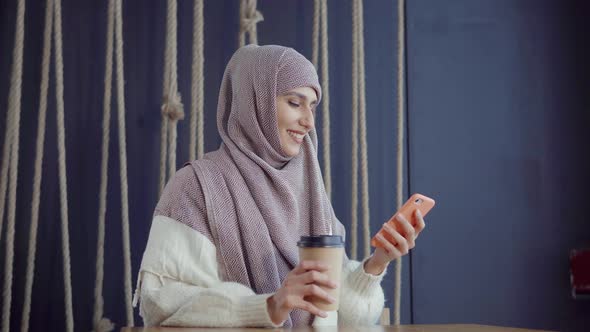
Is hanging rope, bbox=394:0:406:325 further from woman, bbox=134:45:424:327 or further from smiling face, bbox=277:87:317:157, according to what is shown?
smiling face, bbox=277:87:317:157

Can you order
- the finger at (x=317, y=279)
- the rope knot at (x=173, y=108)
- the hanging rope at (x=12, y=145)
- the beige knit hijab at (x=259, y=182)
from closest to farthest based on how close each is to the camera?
the finger at (x=317, y=279), the beige knit hijab at (x=259, y=182), the hanging rope at (x=12, y=145), the rope knot at (x=173, y=108)

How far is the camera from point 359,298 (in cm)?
139

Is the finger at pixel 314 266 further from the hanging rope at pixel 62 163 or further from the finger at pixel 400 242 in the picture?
the hanging rope at pixel 62 163

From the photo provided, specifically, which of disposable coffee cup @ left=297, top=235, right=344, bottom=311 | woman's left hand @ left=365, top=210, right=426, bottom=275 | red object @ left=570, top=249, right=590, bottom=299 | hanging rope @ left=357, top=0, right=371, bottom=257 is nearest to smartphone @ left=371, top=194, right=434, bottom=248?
woman's left hand @ left=365, top=210, right=426, bottom=275

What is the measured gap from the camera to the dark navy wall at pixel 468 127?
1868mm

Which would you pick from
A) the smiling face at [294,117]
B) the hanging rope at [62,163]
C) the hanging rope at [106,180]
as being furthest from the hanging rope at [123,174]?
the smiling face at [294,117]

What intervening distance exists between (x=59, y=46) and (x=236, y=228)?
0.65m

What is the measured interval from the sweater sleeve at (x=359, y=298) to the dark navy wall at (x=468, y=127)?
0.49m

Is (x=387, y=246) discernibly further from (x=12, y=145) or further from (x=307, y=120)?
(x=12, y=145)

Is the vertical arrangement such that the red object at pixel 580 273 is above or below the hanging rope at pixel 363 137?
below

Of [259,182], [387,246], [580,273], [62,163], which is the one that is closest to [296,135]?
[259,182]

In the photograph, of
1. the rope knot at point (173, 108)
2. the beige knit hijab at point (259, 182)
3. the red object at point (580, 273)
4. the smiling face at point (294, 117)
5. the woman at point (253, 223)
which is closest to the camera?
the woman at point (253, 223)

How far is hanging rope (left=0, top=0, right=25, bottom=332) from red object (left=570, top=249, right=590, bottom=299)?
4.65 ft

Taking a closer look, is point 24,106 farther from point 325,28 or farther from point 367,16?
point 367,16
